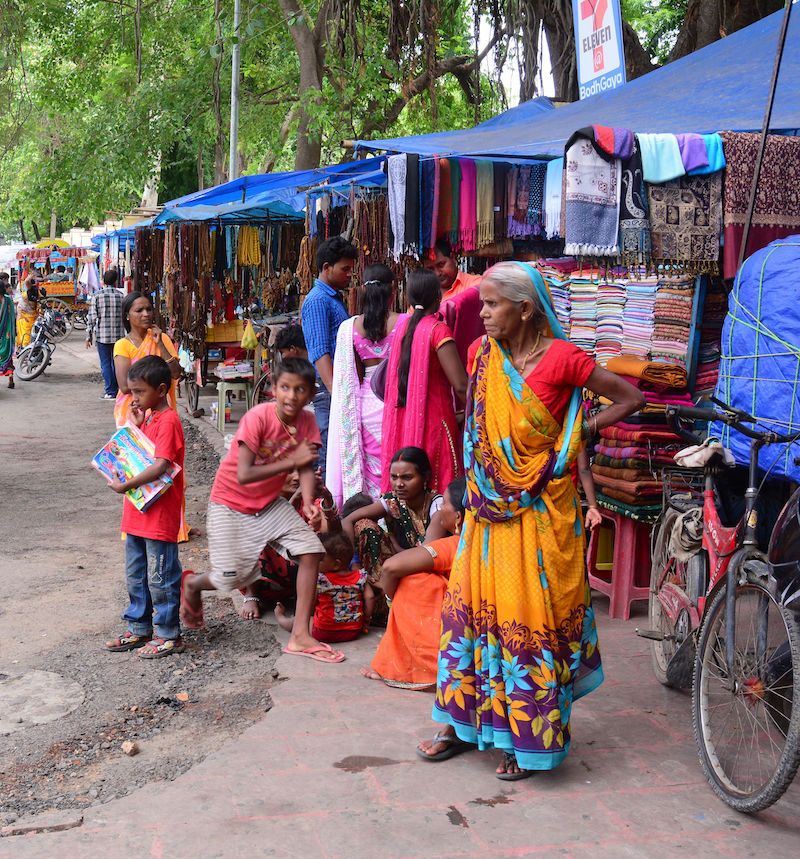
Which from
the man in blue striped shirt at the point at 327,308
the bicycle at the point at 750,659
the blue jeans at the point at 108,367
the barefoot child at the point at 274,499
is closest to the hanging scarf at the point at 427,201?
the man in blue striped shirt at the point at 327,308

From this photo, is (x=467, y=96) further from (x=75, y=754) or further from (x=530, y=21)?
(x=75, y=754)

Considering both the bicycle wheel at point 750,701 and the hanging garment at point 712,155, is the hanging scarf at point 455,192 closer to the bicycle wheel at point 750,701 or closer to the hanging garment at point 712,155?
the hanging garment at point 712,155

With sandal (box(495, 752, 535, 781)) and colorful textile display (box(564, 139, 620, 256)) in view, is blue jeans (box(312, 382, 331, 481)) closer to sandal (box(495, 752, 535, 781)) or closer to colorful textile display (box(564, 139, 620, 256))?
colorful textile display (box(564, 139, 620, 256))

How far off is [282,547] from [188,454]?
6.40 metres

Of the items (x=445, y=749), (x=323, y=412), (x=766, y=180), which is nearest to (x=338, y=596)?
(x=445, y=749)

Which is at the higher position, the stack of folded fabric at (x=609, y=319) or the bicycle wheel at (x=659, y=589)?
the stack of folded fabric at (x=609, y=319)

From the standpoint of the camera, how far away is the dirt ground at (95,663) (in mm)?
3837

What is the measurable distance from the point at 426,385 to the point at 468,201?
116 centimetres

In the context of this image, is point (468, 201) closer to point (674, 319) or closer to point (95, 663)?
point (674, 319)

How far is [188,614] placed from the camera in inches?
211

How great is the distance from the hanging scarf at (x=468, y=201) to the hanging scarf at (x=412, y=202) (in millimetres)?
248

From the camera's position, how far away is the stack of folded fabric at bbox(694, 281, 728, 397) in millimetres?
5449

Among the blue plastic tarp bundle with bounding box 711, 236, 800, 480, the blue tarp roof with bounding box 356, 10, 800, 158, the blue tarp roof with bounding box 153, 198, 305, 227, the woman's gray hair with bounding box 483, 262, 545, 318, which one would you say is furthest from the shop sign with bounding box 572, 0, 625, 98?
the woman's gray hair with bounding box 483, 262, 545, 318

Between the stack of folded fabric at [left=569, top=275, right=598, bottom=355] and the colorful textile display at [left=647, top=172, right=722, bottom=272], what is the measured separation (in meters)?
1.31
